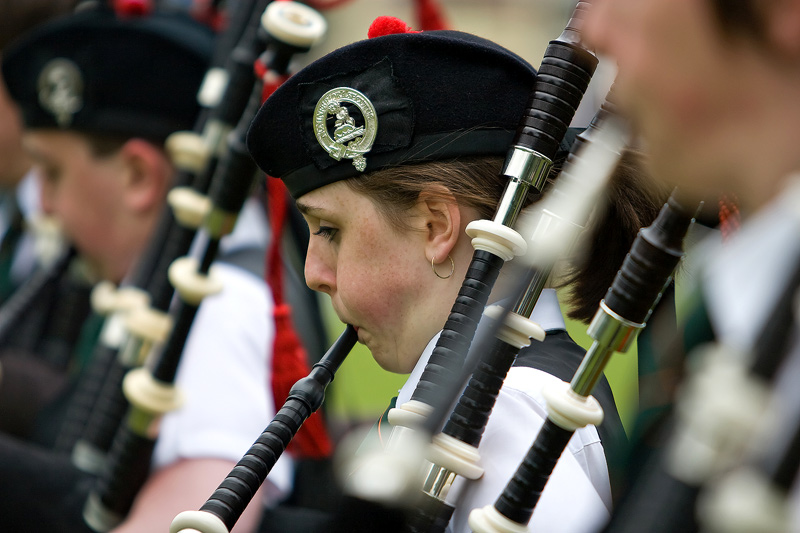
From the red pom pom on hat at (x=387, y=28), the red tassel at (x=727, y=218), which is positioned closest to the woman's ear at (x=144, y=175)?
the red pom pom on hat at (x=387, y=28)

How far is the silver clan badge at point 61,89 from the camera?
10.5ft

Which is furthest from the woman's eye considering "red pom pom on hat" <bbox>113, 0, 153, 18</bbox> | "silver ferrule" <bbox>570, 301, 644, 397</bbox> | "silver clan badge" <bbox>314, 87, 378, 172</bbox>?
"red pom pom on hat" <bbox>113, 0, 153, 18</bbox>

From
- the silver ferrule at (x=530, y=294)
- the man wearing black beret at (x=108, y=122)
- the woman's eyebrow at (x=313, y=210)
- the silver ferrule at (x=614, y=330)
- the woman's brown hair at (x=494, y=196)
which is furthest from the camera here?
the man wearing black beret at (x=108, y=122)

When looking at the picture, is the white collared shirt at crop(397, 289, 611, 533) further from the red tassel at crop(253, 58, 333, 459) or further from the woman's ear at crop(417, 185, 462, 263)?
the red tassel at crop(253, 58, 333, 459)

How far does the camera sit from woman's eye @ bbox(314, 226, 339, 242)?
1.83m

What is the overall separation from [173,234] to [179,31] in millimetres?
875

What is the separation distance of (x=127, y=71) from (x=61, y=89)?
Answer: 26 centimetres

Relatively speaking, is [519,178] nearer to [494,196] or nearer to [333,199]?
[494,196]

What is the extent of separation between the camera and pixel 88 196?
324cm

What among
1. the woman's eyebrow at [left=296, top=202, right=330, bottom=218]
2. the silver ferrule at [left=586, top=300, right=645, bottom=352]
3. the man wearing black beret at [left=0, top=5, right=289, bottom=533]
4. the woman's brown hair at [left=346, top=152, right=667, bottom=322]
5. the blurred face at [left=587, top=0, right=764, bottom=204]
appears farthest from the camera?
the man wearing black beret at [left=0, top=5, right=289, bottom=533]

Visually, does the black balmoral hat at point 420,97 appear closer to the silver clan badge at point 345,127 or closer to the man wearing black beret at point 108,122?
the silver clan badge at point 345,127

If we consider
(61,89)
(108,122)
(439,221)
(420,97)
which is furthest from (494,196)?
(61,89)

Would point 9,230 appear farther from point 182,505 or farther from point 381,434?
point 381,434

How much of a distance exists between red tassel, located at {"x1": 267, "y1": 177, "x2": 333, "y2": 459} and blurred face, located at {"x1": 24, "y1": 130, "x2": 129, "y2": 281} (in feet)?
2.97
